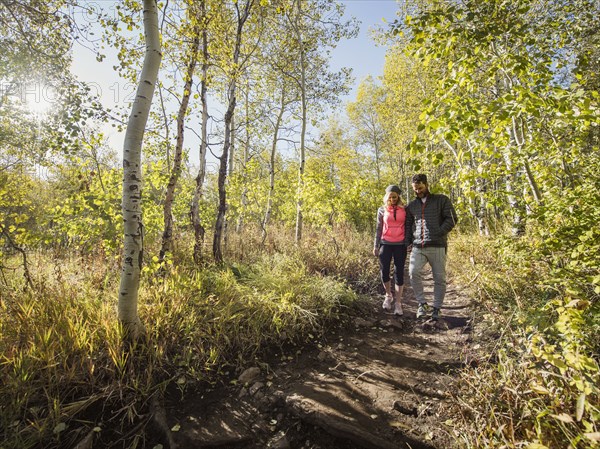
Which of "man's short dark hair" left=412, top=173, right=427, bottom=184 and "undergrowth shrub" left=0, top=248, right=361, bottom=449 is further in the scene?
"man's short dark hair" left=412, top=173, right=427, bottom=184

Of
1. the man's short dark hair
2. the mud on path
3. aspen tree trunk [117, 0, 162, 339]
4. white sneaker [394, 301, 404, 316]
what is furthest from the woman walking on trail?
aspen tree trunk [117, 0, 162, 339]

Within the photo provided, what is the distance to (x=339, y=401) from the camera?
8.20 feet

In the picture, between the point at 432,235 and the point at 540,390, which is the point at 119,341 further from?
the point at 432,235

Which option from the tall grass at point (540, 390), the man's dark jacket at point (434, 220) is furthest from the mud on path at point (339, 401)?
the man's dark jacket at point (434, 220)

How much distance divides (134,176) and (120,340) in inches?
65.2

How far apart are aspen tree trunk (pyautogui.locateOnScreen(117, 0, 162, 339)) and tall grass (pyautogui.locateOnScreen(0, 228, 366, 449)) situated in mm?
211

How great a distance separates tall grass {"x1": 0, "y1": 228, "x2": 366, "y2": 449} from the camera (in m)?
2.19

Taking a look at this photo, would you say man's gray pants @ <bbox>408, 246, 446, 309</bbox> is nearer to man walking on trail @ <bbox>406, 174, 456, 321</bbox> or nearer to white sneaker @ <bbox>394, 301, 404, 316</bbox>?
man walking on trail @ <bbox>406, 174, 456, 321</bbox>

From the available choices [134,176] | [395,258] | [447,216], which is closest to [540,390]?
[447,216]

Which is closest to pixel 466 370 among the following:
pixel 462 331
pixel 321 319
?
pixel 462 331

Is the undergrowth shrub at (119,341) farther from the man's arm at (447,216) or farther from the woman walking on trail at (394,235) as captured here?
the man's arm at (447,216)

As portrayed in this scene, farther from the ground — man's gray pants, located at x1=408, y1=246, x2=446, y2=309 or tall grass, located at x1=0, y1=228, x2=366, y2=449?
man's gray pants, located at x1=408, y1=246, x2=446, y2=309

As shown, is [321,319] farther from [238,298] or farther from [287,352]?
[238,298]

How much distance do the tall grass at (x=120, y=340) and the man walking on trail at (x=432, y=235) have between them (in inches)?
47.7
